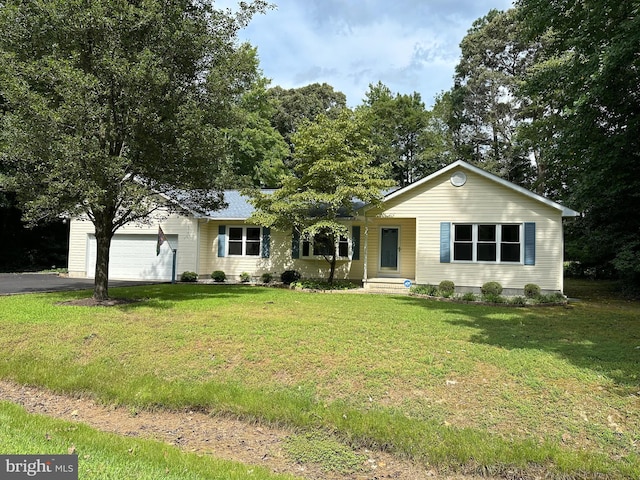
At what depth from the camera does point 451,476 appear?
3.80m

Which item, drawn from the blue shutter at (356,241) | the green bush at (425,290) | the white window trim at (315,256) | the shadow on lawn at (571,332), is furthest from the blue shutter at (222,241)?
the shadow on lawn at (571,332)

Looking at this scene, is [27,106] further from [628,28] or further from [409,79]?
[409,79]

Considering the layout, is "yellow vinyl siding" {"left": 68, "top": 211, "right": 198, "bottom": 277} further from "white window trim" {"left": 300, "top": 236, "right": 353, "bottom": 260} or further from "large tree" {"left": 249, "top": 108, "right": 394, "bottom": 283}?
"white window trim" {"left": 300, "top": 236, "right": 353, "bottom": 260}

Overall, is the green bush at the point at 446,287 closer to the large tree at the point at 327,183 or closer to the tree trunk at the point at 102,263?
the large tree at the point at 327,183

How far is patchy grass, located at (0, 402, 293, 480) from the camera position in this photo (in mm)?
3362

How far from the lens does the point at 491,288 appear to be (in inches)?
549

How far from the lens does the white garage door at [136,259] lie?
62.3ft

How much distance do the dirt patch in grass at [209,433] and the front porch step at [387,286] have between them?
10.6 m

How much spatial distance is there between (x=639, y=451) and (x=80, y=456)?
508 centimetres

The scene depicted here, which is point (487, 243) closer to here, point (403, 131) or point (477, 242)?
point (477, 242)

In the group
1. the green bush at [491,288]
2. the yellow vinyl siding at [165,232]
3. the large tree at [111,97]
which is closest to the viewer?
the large tree at [111,97]

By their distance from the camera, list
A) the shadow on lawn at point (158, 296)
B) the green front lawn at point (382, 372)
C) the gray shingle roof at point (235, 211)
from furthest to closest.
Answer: the gray shingle roof at point (235, 211)
the shadow on lawn at point (158, 296)
the green front lawn at point (382, 372)

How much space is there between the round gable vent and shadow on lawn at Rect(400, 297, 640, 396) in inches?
194

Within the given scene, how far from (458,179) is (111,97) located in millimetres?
11306
